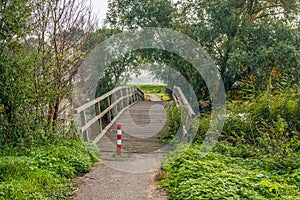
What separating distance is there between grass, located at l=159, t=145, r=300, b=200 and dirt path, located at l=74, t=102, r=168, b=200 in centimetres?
29

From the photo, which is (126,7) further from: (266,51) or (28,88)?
(28,88)

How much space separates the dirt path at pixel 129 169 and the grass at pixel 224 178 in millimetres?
292

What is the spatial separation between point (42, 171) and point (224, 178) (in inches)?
95.9

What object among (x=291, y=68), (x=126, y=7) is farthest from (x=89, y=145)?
(x=126, y=7)

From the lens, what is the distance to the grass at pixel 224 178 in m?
3.86

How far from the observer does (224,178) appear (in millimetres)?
4219

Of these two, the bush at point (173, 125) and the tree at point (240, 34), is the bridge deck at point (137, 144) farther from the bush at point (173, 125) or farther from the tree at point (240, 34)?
the tree at point (240, 34)

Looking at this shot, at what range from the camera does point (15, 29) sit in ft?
18.9

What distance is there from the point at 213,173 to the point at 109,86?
919cm

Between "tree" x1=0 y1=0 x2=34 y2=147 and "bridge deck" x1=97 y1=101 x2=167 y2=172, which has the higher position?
"tree" x1=0 y1=0 x2=34 y2=147

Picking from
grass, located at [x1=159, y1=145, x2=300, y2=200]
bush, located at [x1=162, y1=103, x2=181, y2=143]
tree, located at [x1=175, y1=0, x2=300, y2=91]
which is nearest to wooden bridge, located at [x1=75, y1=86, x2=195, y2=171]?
bush, located at [x1=162, y1=103, x2=181, y2=143]

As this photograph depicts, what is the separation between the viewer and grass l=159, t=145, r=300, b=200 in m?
3.86

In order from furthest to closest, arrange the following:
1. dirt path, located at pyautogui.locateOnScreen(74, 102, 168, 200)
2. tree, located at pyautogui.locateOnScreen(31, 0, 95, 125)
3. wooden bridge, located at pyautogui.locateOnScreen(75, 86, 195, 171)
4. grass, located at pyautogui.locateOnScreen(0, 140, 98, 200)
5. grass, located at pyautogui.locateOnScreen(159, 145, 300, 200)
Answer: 1. wooden bridge, located at pyautogui.locateOnScreen(75, 86, 195, 171)
2. tree, located at pyautogui.locateOnScreen(31, 0, 95, 125)
3. dirt path, located at pyautogui.locateOnScreen(74, 102, 168, 200)
4. grass, located at pyautogui.locateOnScreen(0, 140, 98, 200)
5. grass, located at pyautogui.locateOnScreen(159, 145, 300, 200)

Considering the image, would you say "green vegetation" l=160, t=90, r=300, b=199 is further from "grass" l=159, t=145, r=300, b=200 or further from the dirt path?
the dirt path
